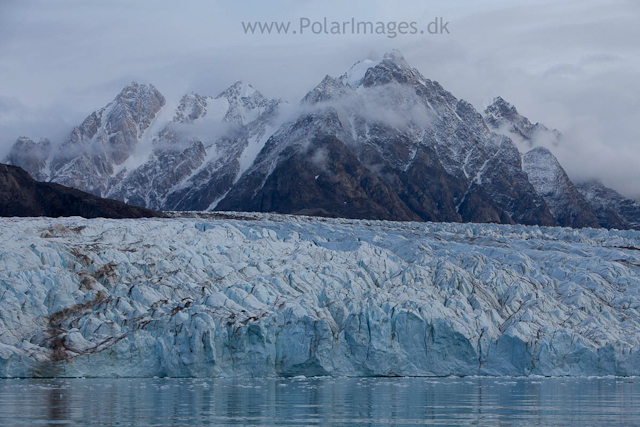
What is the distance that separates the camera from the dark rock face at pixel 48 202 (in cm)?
11781

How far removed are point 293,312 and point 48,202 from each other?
267 feet

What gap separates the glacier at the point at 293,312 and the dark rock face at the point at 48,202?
53536 mm

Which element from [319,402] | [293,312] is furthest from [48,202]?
[319,402]

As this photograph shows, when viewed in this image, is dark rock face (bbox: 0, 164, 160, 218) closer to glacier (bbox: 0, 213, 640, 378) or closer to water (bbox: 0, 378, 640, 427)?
glacier (bbox: 0, 213, 640, 378)

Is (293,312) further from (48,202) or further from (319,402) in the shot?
(48,202)

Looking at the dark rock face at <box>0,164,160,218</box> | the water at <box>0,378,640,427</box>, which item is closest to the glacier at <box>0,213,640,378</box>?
the water at <box>0,378,640,427</box>

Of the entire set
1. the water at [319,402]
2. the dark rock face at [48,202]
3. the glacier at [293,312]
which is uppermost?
the dark rock face at [48,202]

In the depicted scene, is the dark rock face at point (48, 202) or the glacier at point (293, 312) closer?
the glacier at point (293, 312)

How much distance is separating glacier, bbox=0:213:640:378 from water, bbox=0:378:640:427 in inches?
89.5

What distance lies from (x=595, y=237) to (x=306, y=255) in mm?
47850

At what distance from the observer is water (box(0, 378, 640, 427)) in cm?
3034

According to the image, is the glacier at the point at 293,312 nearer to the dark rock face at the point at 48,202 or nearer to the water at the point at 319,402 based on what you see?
the water at the point at 319,402

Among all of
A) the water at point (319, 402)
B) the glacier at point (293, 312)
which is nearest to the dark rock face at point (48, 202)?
the glacier at point (293, 312)

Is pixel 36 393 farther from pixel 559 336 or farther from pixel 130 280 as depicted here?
pixel 559 336
